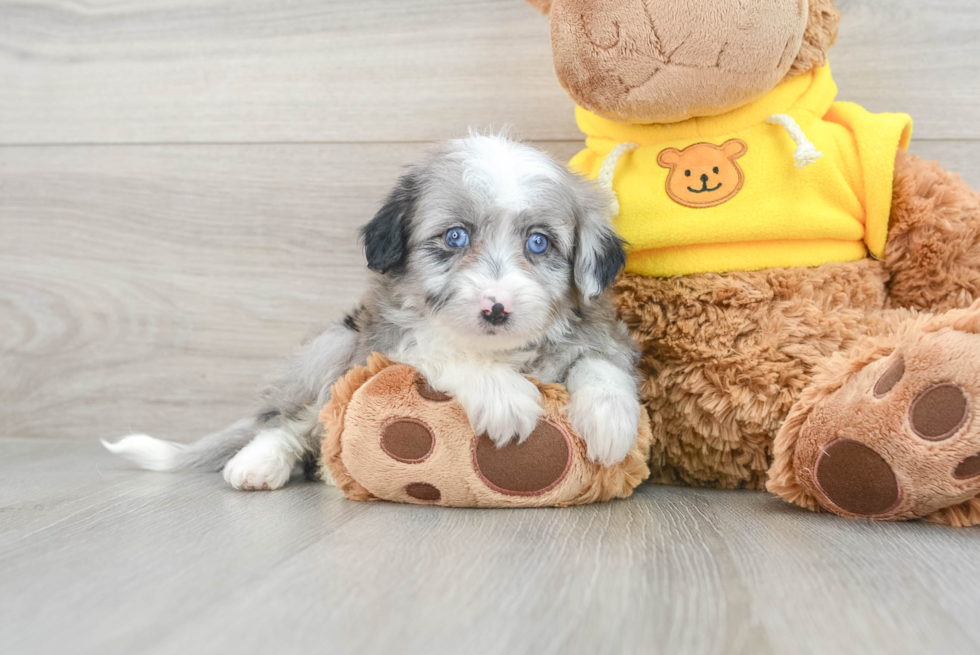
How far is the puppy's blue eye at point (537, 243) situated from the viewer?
5.01 feet

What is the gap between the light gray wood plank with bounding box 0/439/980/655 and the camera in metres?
0.85

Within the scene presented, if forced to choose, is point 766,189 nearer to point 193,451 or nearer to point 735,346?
point 735,346

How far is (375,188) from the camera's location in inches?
91.2

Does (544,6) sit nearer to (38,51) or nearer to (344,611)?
(344,611)

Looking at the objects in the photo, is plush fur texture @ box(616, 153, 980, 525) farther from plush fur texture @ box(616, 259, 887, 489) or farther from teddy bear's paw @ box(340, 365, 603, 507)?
teddy bear's paw @ box(340, 365, 603, 507)

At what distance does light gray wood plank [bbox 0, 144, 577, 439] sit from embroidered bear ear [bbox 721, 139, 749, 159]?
1002 mm

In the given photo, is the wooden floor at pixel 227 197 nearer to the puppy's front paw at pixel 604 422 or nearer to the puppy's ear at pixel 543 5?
the puppy's front paw at pixel 604 422

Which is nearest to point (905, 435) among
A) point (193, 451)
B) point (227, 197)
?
point (193, 451)

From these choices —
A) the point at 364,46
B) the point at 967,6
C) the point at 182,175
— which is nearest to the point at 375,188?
the point at 364,46

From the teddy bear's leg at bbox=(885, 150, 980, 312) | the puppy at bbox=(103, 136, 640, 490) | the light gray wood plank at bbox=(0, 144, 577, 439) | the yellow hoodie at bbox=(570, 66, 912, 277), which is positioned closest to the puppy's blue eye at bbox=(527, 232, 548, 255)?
the puppy at bbox=(103, 136, 640, 490)

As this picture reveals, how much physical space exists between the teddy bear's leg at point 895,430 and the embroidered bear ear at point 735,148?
0.49 metres

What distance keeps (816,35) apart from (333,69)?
1.37 m

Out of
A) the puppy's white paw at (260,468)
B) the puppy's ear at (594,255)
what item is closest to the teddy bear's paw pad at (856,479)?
the puppy's ear at (594,255)

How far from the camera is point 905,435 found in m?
1.19
